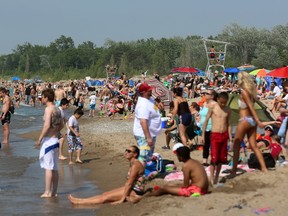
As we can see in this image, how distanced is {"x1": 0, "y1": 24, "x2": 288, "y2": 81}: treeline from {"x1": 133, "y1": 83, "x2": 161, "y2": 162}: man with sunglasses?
38.6 m

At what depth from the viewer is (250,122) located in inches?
343

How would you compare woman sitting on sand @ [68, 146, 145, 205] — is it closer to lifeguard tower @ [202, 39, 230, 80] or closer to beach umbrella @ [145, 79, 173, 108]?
beach umbrella @ [145, 79, 173, 108]

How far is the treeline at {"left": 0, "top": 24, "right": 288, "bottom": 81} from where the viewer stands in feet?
220

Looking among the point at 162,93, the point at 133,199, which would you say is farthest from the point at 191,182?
the point at 162,93

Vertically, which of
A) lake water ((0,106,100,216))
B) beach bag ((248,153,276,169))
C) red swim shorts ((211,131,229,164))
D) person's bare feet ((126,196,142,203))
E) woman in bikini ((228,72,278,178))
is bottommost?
lake water ((0,106,100,216))

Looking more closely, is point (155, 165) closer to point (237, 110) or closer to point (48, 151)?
point (48, 151)

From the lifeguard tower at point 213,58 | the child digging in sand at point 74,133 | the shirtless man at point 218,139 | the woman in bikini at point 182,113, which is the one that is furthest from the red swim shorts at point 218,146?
the lifeguard tower at point 213,58

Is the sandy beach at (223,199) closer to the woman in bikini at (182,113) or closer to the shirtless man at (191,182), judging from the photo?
the shirtless man at (191,182)

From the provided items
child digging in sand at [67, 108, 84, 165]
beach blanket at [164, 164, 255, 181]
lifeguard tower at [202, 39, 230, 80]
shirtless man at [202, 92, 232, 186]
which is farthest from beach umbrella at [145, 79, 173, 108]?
shirtless man at [202, 92, 232, 186]

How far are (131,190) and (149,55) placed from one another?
298ft

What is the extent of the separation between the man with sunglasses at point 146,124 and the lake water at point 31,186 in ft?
4.23

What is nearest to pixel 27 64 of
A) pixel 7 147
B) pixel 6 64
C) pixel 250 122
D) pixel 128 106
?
pixel 6 64

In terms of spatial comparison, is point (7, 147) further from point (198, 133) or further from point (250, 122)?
point (250, 122)

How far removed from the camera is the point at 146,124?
9039 mm
